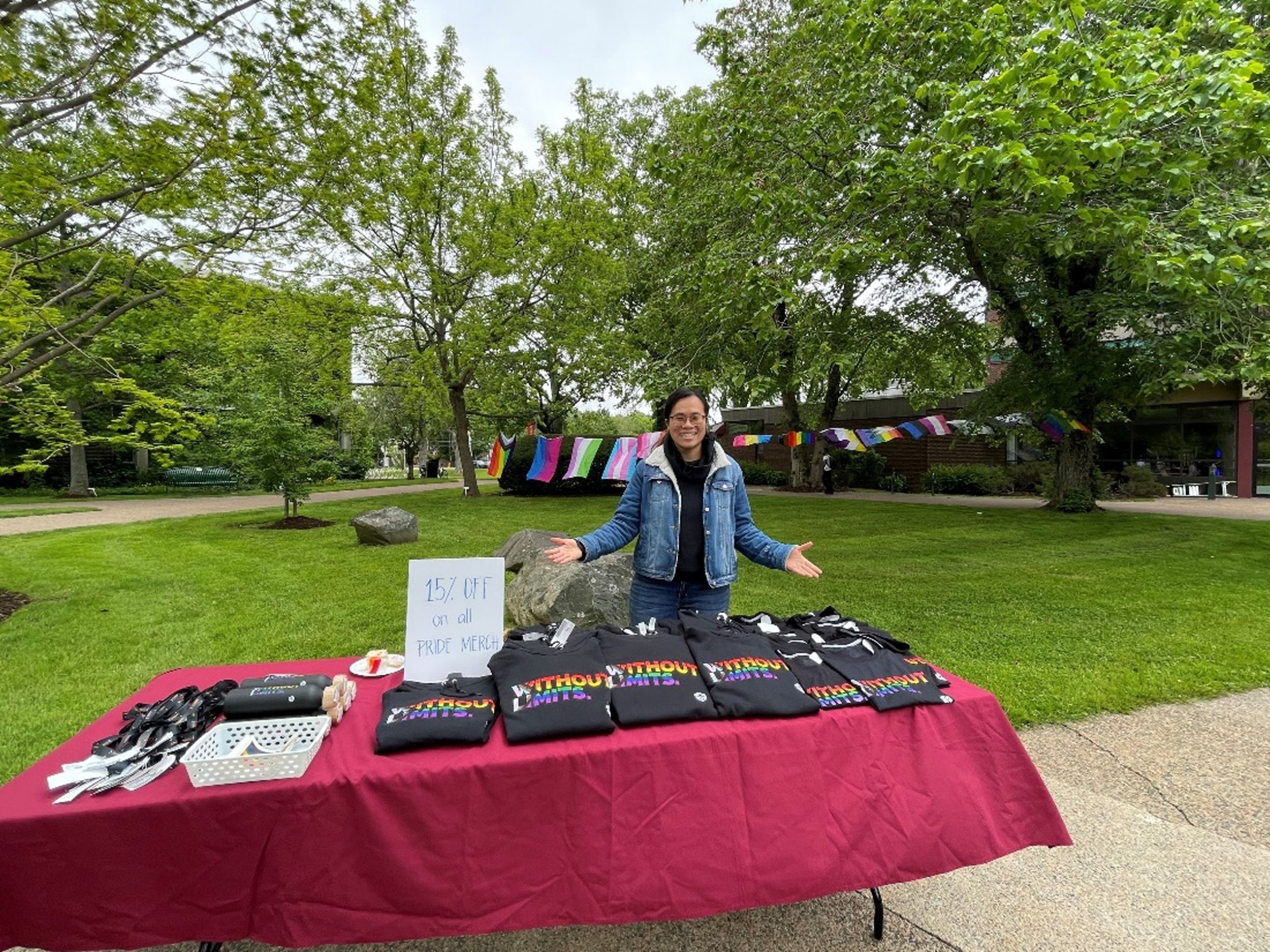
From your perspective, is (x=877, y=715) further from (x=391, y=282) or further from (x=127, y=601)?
(x=391, y=282)

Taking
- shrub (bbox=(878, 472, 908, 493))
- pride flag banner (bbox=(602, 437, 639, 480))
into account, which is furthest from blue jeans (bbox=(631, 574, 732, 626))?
shrub (bbox=(878, 472, 908, 493))

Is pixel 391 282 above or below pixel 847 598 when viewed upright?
above

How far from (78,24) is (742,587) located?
27.3 ft

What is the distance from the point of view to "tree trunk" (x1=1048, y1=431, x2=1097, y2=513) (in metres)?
13.6

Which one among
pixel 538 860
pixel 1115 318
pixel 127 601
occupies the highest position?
pixel 1115 318

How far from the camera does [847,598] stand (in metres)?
6.75

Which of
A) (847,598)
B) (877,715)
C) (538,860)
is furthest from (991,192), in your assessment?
(538,860)

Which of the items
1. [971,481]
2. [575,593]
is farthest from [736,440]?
[575,593]

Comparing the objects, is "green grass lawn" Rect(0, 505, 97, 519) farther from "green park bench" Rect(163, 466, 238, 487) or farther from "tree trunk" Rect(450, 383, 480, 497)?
"tree trunk" Rect(450, 383, 480, 497)

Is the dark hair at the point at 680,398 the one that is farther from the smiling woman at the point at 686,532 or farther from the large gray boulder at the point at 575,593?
the large gray boulder at the point at 575,593

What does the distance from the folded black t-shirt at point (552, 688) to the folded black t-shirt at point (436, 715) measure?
0.06 meters

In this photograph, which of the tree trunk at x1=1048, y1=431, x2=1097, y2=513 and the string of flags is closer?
the tree trunk at x1=1048, y1=431, x2=1097, y2=513

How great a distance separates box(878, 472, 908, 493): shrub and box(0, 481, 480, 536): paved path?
17.2 meters

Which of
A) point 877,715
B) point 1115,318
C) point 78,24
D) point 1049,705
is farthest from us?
point 1115,318
